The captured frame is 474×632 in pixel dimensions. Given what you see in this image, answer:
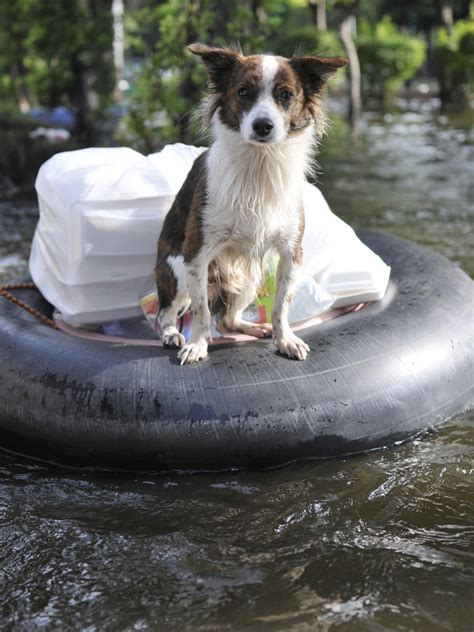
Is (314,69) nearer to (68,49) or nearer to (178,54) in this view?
(178,54)

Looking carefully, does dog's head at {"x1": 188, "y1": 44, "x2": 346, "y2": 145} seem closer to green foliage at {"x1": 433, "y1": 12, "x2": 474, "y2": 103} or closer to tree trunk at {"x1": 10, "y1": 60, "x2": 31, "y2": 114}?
tree trunk at {"x1": 10, "y1": 60, "x2": 31, "y2": 114}

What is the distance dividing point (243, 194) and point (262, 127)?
43cm

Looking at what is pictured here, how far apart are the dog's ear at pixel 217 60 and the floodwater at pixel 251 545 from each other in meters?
1.98

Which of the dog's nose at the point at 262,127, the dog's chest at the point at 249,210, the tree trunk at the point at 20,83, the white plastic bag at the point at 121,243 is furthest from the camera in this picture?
the tree trunk at the point at 20,83

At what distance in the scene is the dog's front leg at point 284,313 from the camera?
434cm

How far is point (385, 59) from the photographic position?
23.6 metres

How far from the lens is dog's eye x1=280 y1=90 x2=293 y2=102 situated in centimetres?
392

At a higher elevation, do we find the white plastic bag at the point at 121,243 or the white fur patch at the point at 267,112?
the white fur patch at the point at 267,112

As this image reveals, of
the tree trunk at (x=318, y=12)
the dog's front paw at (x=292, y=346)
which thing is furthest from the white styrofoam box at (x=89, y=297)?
the tree trunk at (x=318, y=12)

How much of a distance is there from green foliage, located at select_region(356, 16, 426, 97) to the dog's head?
20719 mm

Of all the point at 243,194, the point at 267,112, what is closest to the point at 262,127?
the point at 267,112

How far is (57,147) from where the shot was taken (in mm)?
13141

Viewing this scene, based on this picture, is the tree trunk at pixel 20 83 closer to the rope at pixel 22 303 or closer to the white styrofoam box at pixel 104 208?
the rope at pixel 22 303

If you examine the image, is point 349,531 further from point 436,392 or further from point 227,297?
point 227,297
